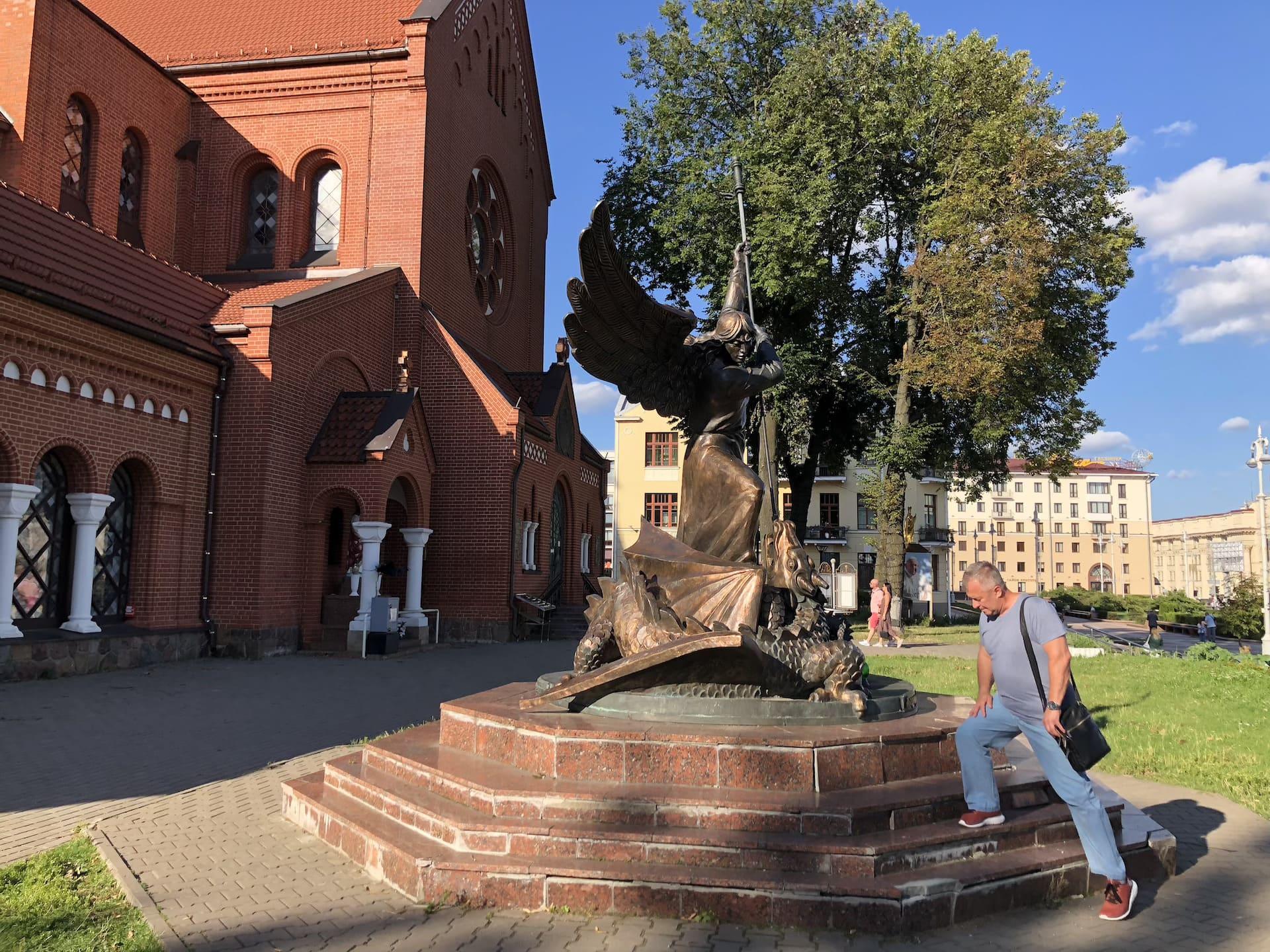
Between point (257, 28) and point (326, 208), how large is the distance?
552cm

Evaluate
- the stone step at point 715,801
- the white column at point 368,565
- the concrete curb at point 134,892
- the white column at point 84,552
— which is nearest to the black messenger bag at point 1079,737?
the stone step at point 715,801

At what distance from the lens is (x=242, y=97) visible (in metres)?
22.2

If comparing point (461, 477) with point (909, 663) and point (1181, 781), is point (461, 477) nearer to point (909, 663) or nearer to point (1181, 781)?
point (909, 663)

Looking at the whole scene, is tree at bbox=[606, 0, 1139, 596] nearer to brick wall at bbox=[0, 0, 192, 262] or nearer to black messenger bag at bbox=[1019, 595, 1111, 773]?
brick wall at bbox=[0, 0, 192, 262]

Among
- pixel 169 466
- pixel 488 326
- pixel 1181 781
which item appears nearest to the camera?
pixel 1181 781

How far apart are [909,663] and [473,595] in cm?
945

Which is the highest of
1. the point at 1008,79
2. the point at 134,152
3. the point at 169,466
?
the point at 1008,79

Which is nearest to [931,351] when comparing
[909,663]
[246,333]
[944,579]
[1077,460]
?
[1077,460]

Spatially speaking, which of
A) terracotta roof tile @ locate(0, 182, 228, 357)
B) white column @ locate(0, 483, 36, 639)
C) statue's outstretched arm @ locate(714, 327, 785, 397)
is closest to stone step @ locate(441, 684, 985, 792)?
statue's outstretched arm @ locate(714, 327, 785, 397)

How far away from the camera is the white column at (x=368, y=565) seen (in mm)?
16641

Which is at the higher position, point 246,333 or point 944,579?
point 246,333

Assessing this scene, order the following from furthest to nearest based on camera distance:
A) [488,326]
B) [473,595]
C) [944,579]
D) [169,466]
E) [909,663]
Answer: [944,579] < [488,326] < [473,595] < [909,663] < [169,466]

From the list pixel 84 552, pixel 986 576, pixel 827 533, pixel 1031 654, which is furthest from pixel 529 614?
pixel 827 533

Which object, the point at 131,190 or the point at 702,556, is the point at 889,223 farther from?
the point at 702,556
